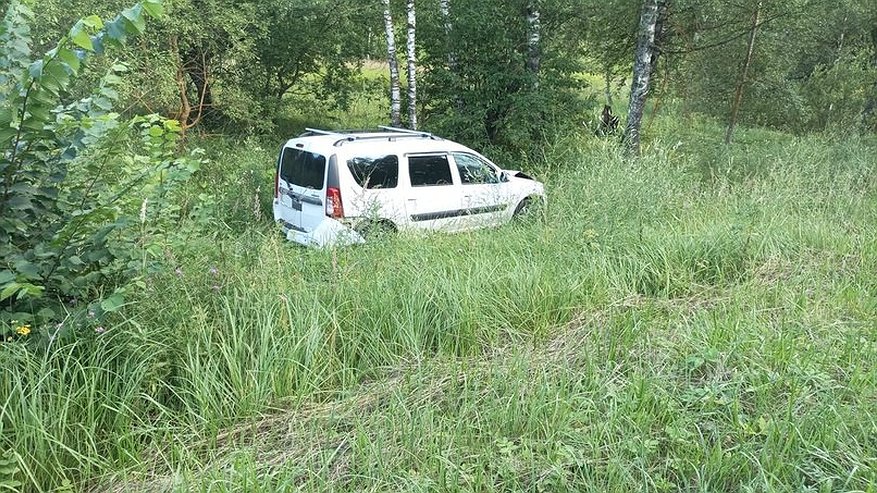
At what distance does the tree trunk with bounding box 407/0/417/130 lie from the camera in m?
12.2

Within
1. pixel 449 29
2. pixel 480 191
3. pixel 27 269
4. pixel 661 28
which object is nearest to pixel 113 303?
pixel 27 269

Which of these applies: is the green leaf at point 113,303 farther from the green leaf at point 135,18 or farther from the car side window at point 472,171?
the car side window at point 472,171

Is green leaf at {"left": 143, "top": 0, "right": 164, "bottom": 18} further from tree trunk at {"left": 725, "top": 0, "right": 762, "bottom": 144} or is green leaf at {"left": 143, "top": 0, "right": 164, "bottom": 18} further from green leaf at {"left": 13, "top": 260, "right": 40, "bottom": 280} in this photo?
tree trunk at {"left": 725, "top": 0, "right": 762, "bottom": 144}

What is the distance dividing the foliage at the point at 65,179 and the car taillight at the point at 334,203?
3.48 m

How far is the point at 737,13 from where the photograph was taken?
1249 cm

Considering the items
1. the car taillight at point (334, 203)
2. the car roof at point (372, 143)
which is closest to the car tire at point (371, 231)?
the car taillight at point (334, 203)

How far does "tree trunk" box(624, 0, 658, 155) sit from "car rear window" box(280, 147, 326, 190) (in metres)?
6.02

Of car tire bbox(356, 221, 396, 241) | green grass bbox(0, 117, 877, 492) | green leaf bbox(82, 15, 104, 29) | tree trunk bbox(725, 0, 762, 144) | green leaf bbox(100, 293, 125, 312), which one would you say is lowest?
green grass bbox(0, 117, 877, 492)

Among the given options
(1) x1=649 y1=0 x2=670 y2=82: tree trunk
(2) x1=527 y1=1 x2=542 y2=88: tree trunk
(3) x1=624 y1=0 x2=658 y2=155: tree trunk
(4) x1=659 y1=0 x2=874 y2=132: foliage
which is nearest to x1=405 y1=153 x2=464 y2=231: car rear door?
(3) x1=624 y1=0 x2=658 y2=155: tree trunk

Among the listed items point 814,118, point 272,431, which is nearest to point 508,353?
point 272,431

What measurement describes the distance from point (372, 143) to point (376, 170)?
39cm

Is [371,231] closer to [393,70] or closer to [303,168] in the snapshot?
[303,168]

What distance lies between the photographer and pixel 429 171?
7895mm

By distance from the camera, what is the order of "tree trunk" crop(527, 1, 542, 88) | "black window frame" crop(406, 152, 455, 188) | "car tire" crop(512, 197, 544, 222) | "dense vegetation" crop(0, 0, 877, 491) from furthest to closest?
1. "tree trunk" crop(527, 1, 542, 88)
2. "black window frame" crop(406, 152, 455, 188)
3. "car tire" crop(512, 197, 544, 222)
4. "dense vegetation" crop(0, 0, 877, 491)
